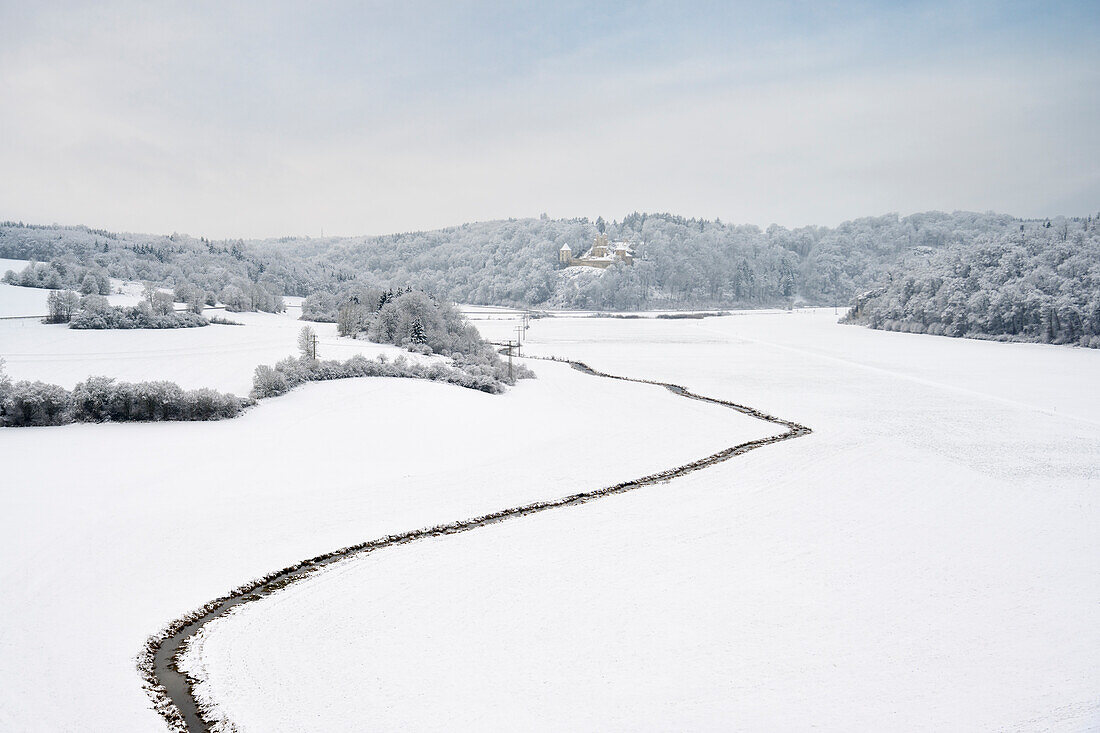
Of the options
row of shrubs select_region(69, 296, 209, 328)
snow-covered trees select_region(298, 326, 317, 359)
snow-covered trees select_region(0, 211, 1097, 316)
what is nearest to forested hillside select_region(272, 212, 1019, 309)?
snow-covered trees select_region(0, 211, 1097, 316)

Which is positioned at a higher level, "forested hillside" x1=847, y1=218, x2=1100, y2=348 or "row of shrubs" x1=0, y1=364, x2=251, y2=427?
"forested hillside" x1=847, y1=218, x2=1100, y2=348

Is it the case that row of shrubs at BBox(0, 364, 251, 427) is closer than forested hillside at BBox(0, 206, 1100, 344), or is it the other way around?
row of shrubs at BBox(0, 364, 251, 427)

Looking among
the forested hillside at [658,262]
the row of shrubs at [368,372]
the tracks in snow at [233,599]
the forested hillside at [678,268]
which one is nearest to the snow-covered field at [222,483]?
the tracks in snow at [233,599]

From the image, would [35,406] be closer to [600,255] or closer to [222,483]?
[222,483]

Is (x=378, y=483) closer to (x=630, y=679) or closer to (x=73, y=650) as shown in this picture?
(x=73, y=650)

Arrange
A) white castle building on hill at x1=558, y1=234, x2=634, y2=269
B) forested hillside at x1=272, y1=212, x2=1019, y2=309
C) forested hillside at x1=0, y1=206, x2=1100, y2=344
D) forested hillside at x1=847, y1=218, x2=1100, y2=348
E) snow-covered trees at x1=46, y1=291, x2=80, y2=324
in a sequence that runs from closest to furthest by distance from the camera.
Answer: snow-covered trees at x1=46, y1=291, x2=80, y2=324
forested hillside at x1=847, y1=218, x2=1100, y2=348
forested hillside at x1=0, y1=206, x2=1100, y2=344
forested hillside at x1=272, y1=212, x2=1019, y2=309
white castle building on hill at x1=558, y1=234, x2=634, y2=269

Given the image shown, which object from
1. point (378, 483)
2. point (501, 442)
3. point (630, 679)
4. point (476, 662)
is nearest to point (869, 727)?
point (630, 679)

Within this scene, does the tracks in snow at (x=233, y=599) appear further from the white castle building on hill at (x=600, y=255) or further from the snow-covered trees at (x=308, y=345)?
the white castle building on hill at (x=600, y=255)

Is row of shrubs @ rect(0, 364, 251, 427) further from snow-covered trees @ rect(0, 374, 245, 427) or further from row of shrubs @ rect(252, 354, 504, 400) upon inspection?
row of shrubs @ rect(252, 354, 504, 400)
